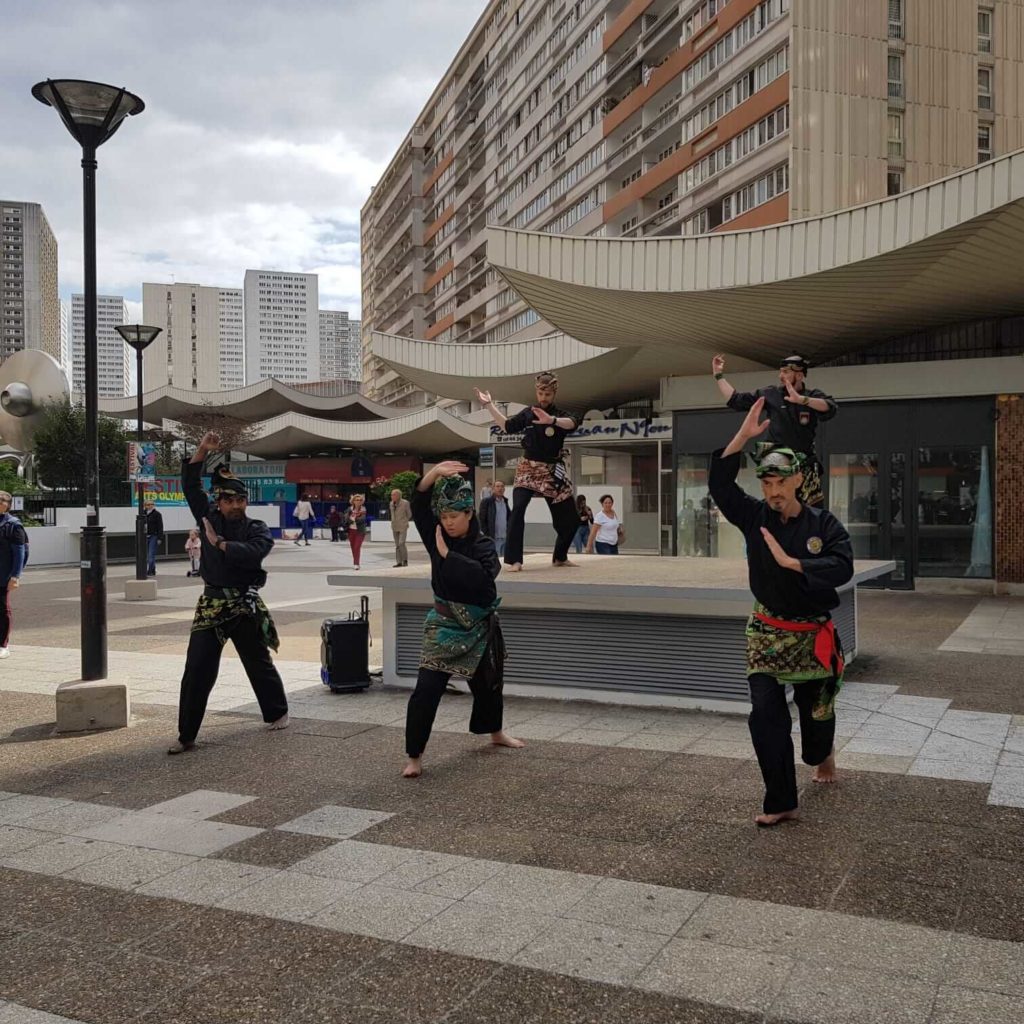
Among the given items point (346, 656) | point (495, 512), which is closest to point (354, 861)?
point (346, 656)

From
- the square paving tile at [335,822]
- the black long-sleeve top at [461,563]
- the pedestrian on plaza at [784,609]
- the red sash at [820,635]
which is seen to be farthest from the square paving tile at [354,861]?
the red sash at [820,635]

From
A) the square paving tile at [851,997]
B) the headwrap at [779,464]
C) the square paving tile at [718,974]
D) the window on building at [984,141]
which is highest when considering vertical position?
the window on building at [984,141]

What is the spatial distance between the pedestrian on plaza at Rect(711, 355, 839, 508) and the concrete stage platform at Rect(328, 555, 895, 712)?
100 centimetres

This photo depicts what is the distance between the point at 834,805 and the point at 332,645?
4864 millimetres

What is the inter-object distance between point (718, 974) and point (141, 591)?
680 inches

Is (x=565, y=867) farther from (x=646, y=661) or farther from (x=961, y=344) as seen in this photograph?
(x=961, y=344)

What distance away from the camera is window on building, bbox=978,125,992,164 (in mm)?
42031

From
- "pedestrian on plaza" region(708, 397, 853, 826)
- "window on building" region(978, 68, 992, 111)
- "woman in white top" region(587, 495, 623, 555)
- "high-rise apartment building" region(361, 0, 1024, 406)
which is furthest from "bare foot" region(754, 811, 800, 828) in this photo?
"window on building" region(978, 68, 992, 111)

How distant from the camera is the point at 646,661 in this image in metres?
7.91

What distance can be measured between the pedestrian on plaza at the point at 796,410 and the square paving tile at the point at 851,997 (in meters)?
4.34

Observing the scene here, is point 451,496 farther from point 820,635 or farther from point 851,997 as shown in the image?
point 851,997

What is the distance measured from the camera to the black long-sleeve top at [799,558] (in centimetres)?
459

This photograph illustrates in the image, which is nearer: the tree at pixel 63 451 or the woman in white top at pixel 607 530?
the woman in white top at pixel 607 530

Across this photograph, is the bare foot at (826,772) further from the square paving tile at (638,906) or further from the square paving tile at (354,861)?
the square paving tile at (354,861)
